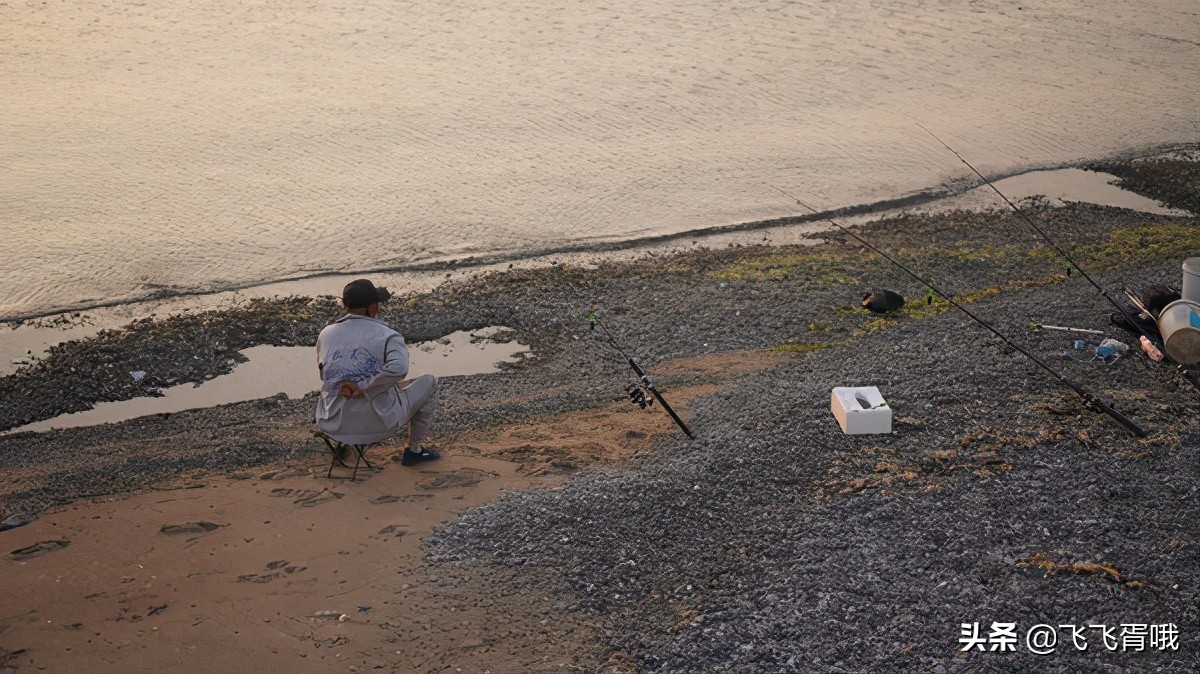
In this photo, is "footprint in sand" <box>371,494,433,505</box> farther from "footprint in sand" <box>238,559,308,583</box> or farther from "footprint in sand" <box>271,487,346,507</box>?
"footprint in sand" <box>238,559,308,583</box>

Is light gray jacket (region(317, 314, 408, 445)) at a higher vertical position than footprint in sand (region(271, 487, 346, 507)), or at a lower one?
higher

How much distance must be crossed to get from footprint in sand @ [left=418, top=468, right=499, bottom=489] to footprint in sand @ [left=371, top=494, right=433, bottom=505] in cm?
11

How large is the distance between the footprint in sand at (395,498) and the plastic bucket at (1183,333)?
4.67m

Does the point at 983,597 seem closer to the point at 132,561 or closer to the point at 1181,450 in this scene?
the point at 1181,450

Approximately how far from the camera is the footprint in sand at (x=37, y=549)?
5535mm

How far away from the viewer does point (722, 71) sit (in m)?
15.0

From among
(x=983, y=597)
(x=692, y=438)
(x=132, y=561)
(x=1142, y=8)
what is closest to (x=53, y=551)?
(x=132, y=561)

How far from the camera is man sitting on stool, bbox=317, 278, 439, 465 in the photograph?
609 cm

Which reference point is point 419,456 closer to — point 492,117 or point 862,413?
point 862,413

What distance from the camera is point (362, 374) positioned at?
610 cm

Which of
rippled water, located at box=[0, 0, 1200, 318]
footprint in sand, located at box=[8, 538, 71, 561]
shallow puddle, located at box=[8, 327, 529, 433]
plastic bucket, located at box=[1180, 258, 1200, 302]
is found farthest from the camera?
rippled water, located at box=[0, 0, 1200, 318]

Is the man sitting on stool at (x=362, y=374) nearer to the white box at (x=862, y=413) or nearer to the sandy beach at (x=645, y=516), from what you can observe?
the sandy beach at (x=645, y=516)

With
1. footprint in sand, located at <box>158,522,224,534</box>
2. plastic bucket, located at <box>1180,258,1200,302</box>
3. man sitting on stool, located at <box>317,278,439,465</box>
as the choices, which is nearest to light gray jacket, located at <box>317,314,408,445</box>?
man sitting on stool, located at <box>317,278,439,465</box>

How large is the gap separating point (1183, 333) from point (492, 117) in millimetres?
8361
